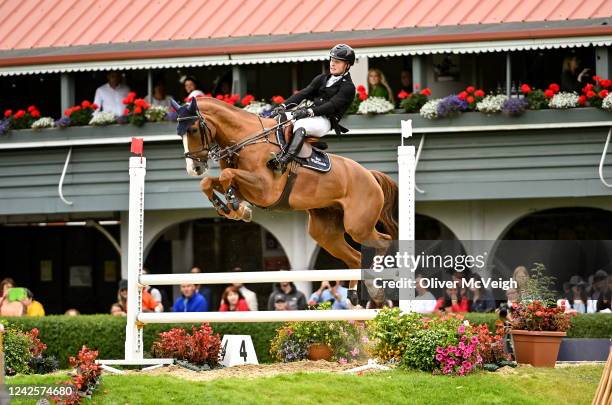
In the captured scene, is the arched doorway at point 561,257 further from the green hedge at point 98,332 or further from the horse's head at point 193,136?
the green hedge at point 98,332

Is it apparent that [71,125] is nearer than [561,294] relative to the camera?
No

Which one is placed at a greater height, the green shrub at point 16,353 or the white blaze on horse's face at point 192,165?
the white blaze on horse's face at point 192,165

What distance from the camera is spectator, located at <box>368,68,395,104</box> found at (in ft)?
66.6

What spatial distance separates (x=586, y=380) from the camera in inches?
491

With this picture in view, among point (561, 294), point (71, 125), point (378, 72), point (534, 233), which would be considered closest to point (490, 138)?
point (378, 72)

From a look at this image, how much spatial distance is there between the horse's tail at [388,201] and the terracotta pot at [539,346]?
5.77ft

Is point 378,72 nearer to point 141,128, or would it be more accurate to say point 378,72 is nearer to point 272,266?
point 141,128

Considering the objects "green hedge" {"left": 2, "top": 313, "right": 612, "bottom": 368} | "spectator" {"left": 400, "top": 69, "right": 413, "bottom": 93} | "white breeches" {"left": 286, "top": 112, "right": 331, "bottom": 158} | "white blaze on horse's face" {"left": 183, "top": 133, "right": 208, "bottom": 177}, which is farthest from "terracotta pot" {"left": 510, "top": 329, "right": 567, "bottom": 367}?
"spectator" {"left": 400, "top": 69, "right": 413, "bottom": 93}

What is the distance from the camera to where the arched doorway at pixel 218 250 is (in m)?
24.9

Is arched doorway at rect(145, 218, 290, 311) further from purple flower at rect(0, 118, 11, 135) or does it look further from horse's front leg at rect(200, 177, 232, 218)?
horse's front leg at rect(200, 177, 232, 218)

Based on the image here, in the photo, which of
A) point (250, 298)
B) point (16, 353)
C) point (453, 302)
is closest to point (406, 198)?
point (453, 302)

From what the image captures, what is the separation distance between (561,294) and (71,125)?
1024cm

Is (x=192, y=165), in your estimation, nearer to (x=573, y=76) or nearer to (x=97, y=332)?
(x=97, y=332)

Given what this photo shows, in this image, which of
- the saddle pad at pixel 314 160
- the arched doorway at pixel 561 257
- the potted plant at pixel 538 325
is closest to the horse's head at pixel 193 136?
the saddle pad at pixel 314 160
